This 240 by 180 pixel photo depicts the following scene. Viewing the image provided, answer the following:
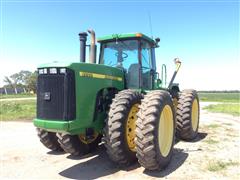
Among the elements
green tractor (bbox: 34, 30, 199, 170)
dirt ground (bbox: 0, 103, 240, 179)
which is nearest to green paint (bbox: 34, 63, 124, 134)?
green tractor (bbox: 34, 30, 199, 170)

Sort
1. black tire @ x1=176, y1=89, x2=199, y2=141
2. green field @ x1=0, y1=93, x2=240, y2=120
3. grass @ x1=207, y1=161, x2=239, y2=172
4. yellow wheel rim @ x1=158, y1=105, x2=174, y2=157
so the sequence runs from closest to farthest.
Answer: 1. grass @ x1=207, y1=161, x2=239, y2=172
2. yellow wheel rim @ x1=158, y1=105, x2=174, y2=157
3. black tire @ x1=176, y1=89, x2=199, y2=141
4. green field @ x1=0, y1=93, x2=240, y2=120

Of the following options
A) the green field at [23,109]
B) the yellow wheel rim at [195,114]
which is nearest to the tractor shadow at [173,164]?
the yellow wheel rim at [195,114]

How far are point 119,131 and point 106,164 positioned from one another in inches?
48.0

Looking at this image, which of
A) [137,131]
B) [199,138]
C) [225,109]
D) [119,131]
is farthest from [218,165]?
[225,109]

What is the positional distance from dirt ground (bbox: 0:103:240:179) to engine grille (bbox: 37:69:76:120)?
49.2 inches

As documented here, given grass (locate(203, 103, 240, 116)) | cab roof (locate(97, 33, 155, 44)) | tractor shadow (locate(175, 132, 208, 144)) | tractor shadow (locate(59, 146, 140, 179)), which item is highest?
cab roof (locate(97, 33, 155, 44))

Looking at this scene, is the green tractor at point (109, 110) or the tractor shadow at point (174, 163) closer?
the green tractor at point (109, 110)

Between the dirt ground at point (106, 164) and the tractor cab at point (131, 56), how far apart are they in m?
1.99

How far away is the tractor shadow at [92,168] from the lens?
5.78 m

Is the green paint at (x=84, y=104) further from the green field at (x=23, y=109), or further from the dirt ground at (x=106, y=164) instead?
the green field at (x=23, y=109)

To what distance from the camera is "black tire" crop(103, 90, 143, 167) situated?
5641mm

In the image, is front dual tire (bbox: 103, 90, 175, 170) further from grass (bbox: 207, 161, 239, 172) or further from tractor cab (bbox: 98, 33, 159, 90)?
tractor cab (bbox: 98, 33, 159, 90)

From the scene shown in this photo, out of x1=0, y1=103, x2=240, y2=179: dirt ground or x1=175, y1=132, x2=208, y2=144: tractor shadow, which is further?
x1=175, y1=132, x2=208, y2=144: tractor shadow

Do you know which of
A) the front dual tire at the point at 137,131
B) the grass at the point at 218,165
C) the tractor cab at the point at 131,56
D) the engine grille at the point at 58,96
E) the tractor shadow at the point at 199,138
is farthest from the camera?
the tractor shadow at the point at 199,138
